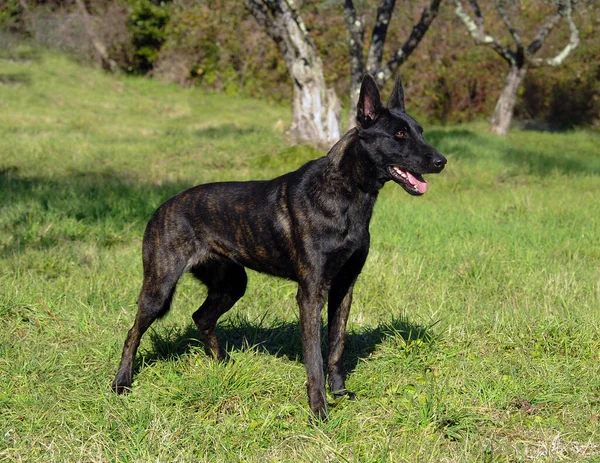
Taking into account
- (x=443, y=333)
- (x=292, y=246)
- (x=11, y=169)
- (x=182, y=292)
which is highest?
(x=292, y=246)

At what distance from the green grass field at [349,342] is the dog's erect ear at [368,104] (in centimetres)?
160

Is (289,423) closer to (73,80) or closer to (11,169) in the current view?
(11,169)

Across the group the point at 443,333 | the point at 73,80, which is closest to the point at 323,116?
the point at 443,333

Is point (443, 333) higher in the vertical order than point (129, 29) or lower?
higher

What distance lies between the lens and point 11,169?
11.0m

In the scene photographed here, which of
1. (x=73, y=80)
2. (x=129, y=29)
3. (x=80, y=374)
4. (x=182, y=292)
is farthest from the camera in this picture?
(x=129, y=29)

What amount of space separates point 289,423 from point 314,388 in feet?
0.82

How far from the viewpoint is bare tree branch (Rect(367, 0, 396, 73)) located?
12.7 meters

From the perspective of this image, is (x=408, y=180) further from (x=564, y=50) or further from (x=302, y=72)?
(x=564, y=50)

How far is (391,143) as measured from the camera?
4.09 meters

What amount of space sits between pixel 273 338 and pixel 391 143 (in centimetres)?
183

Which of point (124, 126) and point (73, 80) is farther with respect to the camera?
point (73, 80)

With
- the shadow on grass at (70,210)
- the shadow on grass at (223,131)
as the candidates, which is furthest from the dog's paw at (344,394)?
the shadow on grass at (223,131)

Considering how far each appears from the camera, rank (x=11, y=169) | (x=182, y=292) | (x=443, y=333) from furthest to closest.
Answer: (x=11, y=169) < (x=182, y=292) < (x=443, y=333)
